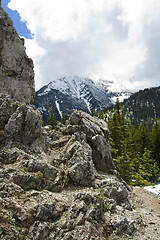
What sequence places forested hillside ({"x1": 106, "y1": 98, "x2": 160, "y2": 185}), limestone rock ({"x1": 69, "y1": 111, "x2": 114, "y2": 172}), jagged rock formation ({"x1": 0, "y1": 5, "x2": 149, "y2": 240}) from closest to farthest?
jagged rock formation ({"x1": 0, "y1": 5, "x2": 149, "y2": 240})
limestone rock ({"x1": 69, "y1": 111, "x2": 114, "y2": 172})
forested hillside ({"x1": 106, "y1": 98, "x2": 160, "y2": 185})

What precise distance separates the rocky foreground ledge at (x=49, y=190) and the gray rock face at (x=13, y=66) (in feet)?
9.98

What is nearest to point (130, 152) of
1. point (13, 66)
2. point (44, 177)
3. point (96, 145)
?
point (96, 145)

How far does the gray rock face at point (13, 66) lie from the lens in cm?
1939

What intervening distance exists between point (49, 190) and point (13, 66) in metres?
15.0

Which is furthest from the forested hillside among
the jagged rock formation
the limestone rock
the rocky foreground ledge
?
the rocky foreground ledge

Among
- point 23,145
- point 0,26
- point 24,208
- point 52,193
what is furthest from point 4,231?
point 0,26

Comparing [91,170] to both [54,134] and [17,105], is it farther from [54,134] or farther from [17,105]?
[17,105]

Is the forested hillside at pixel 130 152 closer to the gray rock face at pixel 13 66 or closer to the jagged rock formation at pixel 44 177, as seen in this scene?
the jagged rock formation at pixel 44 177

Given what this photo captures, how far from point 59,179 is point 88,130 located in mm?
9206

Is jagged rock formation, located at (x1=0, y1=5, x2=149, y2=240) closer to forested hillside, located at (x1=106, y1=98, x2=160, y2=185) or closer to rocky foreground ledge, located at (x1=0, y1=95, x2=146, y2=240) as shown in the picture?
rocky foreground ledge, located at (x1=0, y1=95, x2=146, y2=240)

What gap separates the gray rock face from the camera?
1939 cm

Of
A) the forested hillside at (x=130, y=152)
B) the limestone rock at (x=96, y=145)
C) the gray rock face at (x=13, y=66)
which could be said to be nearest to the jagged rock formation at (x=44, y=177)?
the gray rock face at (x=13, y=66)

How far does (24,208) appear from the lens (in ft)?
36.0

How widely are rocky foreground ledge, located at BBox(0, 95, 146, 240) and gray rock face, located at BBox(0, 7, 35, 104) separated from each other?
9.98 ft
